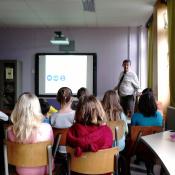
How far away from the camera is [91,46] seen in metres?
9.09

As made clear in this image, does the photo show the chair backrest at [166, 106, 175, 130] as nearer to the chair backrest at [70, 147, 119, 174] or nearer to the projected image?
the chair backrest at [70, 147, 119, 174]

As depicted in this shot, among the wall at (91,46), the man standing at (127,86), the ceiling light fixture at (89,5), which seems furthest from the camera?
the wall at (91,46)

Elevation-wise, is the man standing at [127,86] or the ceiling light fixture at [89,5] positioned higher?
the ceiling light fixture at [89,5]

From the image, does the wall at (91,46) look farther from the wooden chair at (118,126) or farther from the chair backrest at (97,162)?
the chair backrest at (97,162)

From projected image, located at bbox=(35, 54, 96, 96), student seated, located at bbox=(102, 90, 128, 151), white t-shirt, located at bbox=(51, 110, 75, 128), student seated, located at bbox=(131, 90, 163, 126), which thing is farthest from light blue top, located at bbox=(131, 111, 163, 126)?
projected image, located at bbox=(35, 54, 96, 96)

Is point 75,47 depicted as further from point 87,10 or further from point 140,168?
point 140,168

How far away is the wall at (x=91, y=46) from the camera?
9023mm

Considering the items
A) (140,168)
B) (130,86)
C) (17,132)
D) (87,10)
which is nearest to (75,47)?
(87,10)

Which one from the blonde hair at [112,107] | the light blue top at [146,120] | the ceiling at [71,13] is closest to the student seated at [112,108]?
the blonde hair at [112,107]

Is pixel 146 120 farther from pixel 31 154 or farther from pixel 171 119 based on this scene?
pixel 31 154

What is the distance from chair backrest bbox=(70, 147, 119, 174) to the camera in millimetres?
2303

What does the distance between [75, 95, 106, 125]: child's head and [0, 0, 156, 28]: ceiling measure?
170 inches

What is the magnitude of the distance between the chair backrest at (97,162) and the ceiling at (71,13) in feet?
15.3

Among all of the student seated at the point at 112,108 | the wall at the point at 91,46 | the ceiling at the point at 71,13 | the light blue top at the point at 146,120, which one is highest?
the ceiling at the point at 71,13
